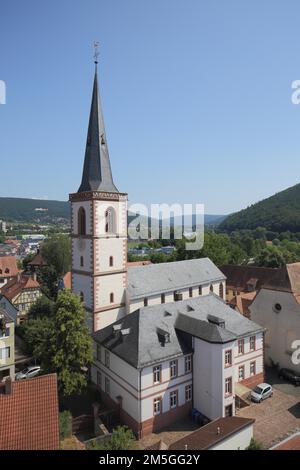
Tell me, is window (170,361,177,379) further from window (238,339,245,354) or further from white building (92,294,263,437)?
window (238,339,245,354)

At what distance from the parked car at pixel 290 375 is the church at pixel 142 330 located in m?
2.55

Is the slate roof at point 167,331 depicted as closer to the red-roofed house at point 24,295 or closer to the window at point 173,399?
the window at point 173,399

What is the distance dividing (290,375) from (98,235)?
2094cm

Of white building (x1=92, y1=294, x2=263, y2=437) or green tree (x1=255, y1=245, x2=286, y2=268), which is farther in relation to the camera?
green tree (x1=255, y1=245, x2=286, y2=268)

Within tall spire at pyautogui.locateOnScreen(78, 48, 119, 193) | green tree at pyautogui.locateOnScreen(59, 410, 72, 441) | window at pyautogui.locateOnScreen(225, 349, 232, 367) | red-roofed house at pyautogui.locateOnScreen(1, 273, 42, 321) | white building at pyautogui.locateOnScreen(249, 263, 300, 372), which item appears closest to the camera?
green tree at pyautogui.locateOnScreen(59, 410, 72, 441)

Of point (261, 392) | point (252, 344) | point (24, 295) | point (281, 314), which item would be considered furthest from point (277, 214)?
point (261, 392)

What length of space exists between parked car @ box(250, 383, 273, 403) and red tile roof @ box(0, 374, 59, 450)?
1645cm

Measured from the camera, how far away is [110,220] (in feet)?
103

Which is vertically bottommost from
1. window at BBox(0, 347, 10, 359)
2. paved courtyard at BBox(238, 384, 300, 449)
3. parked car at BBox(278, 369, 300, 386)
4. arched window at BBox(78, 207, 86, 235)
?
paved courtyard at BBox(238, 384, 300, 449)

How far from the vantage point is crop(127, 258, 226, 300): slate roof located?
3391 cm

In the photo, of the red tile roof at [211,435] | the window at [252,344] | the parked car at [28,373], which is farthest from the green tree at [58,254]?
the red tile roof at [211,435]

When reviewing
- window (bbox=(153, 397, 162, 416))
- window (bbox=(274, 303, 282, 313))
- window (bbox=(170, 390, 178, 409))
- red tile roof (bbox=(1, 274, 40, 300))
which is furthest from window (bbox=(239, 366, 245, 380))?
red tile roof (bbox=(1, 274, 40, 300))

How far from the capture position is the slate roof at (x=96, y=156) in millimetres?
30781
